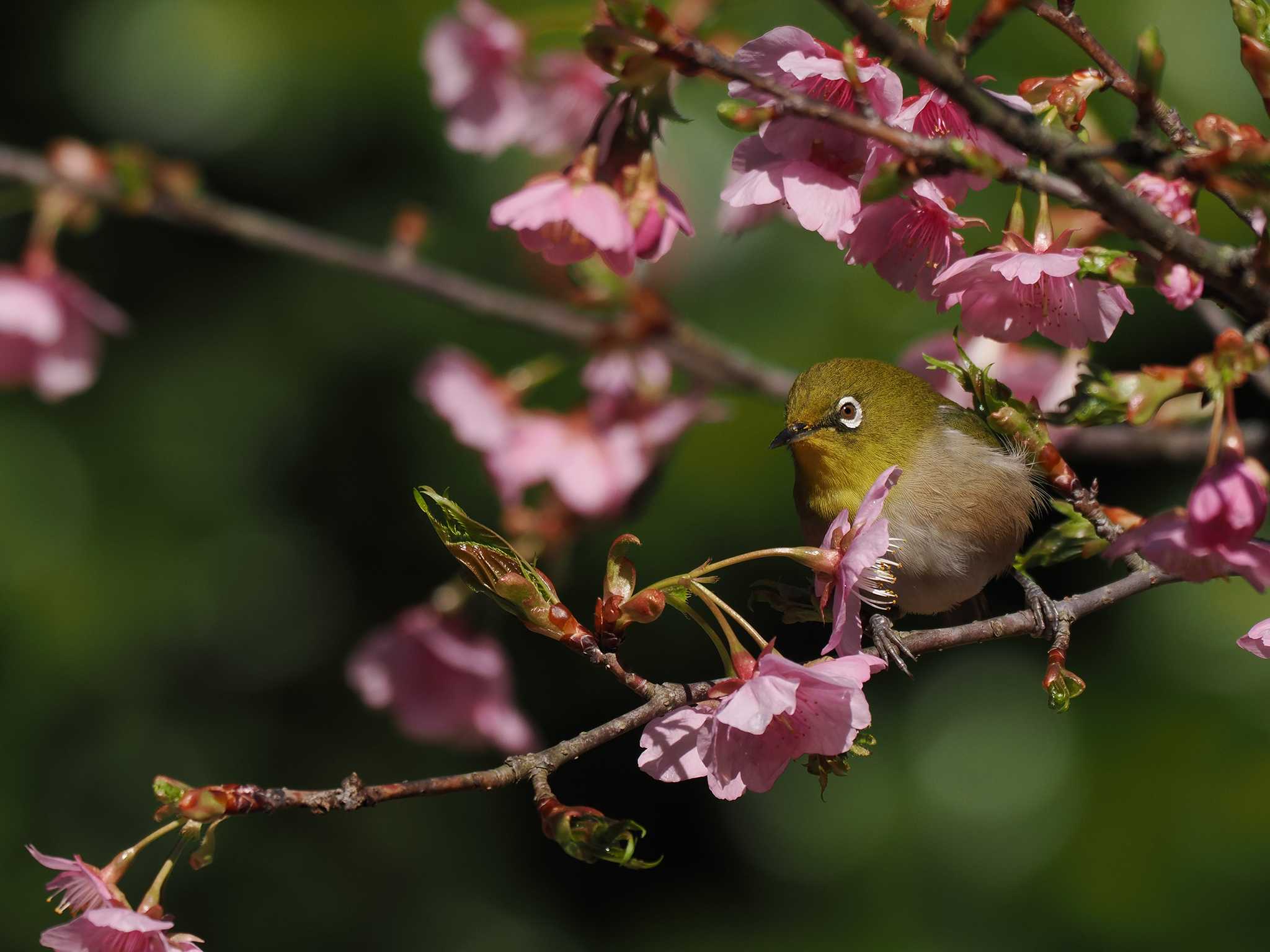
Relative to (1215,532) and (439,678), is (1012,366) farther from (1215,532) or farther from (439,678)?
(1215,532)

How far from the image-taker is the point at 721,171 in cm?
264

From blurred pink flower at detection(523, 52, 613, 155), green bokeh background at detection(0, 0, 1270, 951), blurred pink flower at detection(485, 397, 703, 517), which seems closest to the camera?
blurred pink flower at detection(485, 397, 703, 517)

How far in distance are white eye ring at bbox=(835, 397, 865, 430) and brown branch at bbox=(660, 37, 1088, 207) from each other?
2.62 ft

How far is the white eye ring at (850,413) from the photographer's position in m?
1.66

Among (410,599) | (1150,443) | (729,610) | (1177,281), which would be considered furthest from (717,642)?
(410,599)

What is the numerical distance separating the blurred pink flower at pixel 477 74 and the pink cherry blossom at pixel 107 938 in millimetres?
1395

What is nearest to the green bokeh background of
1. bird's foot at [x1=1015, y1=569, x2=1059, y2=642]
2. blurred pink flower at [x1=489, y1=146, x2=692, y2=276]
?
bird's foot at [x1=1015, y1=569, x2=1059, y2=642]

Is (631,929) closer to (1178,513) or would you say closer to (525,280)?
(525,280)

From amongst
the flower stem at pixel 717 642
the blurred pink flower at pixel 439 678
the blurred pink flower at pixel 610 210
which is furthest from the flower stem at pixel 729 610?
the blurred pink flower at pixel 439 678

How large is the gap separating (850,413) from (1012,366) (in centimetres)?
48

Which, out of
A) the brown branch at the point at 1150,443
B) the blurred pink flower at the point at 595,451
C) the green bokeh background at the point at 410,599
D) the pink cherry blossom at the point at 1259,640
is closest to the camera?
the pink cherry blossom at the point at 1259,640

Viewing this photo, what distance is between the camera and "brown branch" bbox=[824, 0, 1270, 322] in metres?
0.75

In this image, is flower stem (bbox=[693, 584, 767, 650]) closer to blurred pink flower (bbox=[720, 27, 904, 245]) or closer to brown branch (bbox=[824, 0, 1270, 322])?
blurred pink flower (bbox=[720, 27, 904, 245])

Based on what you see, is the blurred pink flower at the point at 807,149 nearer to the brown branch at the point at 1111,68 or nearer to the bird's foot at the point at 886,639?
the brown branch at the point at 1111,68
